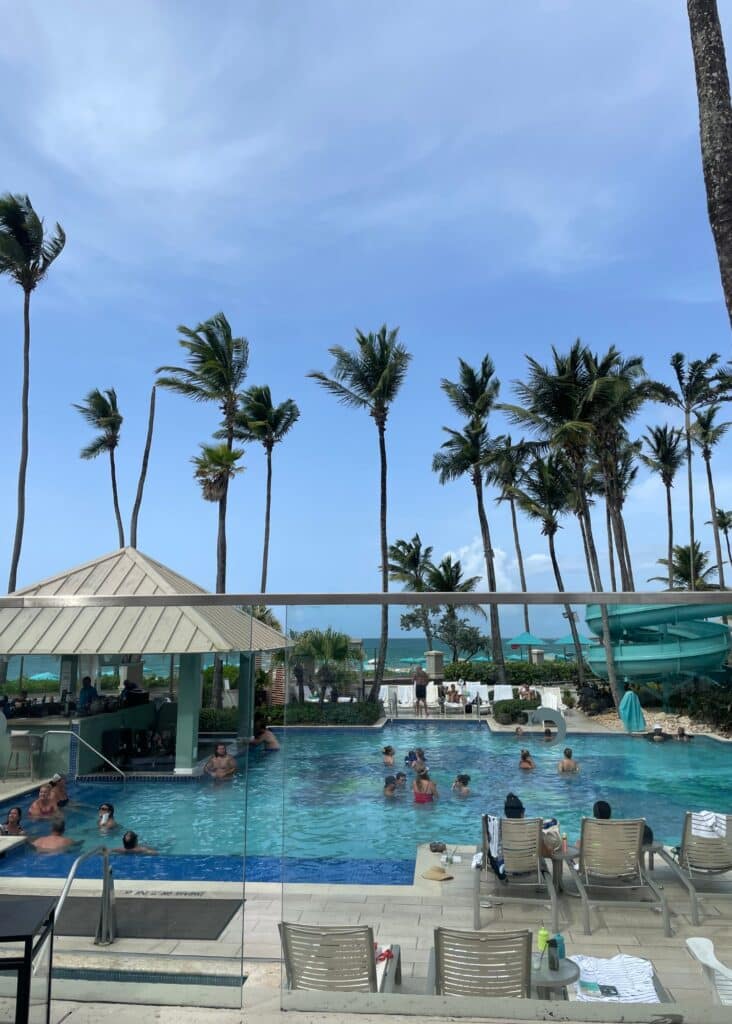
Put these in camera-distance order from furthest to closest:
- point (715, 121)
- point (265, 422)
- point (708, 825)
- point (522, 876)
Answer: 1. point (265, 422)
2. point (715, 121)
3. point (708, 825)
4. point (522, 876)

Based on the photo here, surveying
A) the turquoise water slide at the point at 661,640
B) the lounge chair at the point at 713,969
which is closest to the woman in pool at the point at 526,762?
the turquoise water slide at the point at 661,640

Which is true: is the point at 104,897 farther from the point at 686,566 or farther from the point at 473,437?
the point at 686,566

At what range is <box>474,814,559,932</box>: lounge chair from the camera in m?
3.92

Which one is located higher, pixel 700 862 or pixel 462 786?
pixel 462 786

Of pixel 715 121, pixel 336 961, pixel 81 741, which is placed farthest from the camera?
pixel 715 121

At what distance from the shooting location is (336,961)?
12.4ft

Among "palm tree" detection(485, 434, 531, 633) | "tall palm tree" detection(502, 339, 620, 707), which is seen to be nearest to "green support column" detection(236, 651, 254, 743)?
"tall palm tree" detection(502, 339, 620, 707)

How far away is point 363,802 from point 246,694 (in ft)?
Result: 3.23

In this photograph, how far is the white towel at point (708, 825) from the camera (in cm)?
416

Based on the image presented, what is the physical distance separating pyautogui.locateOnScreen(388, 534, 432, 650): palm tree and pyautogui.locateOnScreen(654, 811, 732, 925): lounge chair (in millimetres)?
31646

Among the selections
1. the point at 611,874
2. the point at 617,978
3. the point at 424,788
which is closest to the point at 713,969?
the point at 617,978

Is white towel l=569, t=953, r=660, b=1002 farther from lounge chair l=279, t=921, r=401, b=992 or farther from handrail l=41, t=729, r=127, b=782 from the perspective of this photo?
handrail l=41, t=729, r=127, b=782

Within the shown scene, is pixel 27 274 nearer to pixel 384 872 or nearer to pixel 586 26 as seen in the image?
pixel 586 26

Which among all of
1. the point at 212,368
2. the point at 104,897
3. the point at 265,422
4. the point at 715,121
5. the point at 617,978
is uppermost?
the point at 212,368
